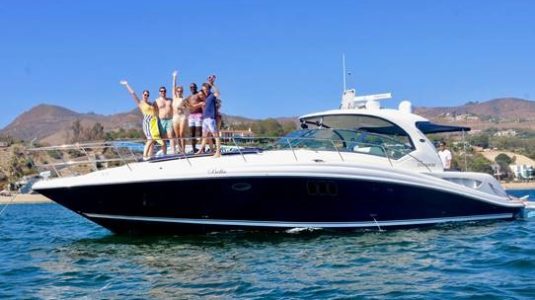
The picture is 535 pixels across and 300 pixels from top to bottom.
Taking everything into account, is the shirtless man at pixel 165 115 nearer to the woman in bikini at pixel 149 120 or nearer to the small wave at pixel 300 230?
the woman in bikini at pixel 149 120

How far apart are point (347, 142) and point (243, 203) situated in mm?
2580

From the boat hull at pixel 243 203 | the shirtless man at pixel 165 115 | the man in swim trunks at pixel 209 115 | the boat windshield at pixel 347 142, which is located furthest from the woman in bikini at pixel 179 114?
the boat hull at pixel 243 203

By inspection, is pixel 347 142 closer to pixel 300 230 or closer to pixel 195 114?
pixel 300 230

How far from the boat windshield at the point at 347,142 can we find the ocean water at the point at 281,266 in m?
1.63

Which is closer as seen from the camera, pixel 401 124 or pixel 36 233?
pixel 401 124

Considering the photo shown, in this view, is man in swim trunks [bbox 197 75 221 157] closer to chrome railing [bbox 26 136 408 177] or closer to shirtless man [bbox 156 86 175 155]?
chrome railing [bbox 26 136 408 177]

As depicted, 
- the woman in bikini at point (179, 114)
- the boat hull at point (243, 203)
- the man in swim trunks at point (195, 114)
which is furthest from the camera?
the woman in bikini at point (179, 114)

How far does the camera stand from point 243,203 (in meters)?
11.5

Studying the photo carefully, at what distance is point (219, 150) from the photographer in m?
12.0

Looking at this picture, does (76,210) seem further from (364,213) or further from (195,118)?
(364,213)

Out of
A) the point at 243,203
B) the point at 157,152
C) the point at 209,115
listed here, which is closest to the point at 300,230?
the point at 243,203

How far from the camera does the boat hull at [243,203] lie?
36.9 ft

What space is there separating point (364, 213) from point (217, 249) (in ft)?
10.3

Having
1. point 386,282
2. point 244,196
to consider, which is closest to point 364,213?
point 244,196
